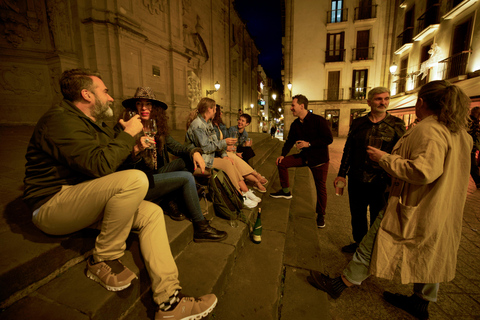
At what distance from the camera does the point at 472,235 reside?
3100mm

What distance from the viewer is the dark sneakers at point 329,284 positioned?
197cm

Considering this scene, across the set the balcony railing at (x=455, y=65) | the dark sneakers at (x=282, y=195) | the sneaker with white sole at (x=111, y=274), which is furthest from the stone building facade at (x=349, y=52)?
the sneaker with white sole at (x=111, y=274)

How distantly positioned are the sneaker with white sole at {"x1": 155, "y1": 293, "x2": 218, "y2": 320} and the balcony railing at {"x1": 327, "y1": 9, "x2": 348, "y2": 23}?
24107 millimetres

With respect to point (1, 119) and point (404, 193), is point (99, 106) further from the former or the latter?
point (1, 119)

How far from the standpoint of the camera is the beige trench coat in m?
1.47

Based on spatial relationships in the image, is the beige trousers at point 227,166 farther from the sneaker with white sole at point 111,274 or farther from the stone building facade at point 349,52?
the stone building facade at point 349,52

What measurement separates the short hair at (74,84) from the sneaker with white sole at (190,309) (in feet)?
5.77

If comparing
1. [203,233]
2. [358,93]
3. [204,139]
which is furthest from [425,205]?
[358,93]

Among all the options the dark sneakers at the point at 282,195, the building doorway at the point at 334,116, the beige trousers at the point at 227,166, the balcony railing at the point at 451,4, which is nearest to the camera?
the beige trousers at the point at 227,166

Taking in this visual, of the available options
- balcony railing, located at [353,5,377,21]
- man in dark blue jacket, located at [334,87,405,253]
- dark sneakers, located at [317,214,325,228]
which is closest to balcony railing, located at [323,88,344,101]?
balcony railing, located at [353,5,377,21]

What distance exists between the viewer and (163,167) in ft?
9.26

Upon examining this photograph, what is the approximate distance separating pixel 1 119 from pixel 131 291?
9396mm

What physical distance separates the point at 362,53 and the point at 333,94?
4.22 m

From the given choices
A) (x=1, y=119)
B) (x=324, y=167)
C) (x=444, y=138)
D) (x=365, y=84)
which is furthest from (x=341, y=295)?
(x=365, y=84)
